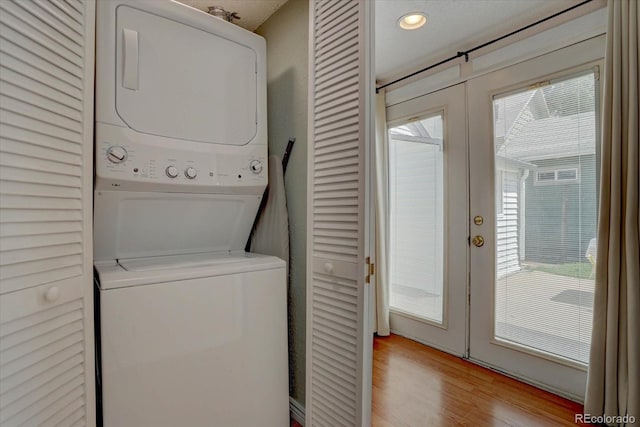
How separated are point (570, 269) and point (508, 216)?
0.48 m

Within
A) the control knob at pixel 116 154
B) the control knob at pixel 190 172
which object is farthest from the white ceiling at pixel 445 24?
the control knob at pixel 116 154

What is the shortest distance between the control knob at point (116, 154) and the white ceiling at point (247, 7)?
1038 mm

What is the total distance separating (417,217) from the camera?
2.82 m

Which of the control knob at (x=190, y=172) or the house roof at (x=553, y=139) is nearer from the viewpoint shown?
the control knob at (x=190, y=172)

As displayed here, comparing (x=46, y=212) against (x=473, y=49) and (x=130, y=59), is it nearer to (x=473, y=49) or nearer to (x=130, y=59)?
(x=130, y=59)

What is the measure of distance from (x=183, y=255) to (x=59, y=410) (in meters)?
0.74

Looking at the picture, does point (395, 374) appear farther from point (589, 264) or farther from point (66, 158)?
point (66, 158)

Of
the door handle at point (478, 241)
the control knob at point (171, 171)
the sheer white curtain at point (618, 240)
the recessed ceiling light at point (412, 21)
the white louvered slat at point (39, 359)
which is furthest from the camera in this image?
the door handle at point (478, 241)

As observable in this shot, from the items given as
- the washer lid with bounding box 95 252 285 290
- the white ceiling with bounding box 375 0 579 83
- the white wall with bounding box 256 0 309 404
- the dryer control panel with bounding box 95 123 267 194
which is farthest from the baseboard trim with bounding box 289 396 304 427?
the white ceiling with bounding box 375 0 579 83

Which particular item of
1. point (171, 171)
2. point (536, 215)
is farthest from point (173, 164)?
point (536, 215)

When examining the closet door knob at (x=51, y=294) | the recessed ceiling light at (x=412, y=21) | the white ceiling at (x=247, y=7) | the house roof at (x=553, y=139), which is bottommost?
the closet door knob at (x=51, y=294)

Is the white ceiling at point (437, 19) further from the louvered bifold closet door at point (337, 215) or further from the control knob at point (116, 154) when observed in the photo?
the control knob at point (116, 154)

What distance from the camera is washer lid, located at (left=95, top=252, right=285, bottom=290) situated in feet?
3.71

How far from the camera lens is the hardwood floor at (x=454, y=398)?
1767 mm
